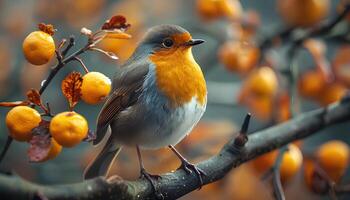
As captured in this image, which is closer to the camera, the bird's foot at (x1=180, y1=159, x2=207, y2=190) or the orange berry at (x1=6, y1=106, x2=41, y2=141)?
the orange berry at (x1=6, y1=106, x2=41, y2=141)

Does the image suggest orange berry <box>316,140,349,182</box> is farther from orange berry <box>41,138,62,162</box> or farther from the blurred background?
orange berry <box>41,138,62,162</box>

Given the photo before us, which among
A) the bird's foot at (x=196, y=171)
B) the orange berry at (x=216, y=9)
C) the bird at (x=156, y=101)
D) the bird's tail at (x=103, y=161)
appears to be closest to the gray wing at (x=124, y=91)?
the bird at (x=156, y=101)

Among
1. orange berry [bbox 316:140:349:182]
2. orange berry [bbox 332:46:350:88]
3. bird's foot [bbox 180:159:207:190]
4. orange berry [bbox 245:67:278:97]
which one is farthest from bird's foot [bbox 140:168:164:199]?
orange berry [bbox 332:46:350:88]

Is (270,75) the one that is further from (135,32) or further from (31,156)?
(31,156)

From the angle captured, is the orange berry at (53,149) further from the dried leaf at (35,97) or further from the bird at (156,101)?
the bird at (156,101)

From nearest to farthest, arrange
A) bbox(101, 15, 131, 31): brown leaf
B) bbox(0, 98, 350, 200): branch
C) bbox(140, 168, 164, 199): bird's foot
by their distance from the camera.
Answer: bbox(0, 98, 350, 200): branch → bbox(101, 15, 131, 31): brown leaf → bbox(140, 168, 164, 199): bird's foot

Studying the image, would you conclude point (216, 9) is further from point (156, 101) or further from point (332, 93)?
point (156, 101)

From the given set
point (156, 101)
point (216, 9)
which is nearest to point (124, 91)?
point (156, 101)
